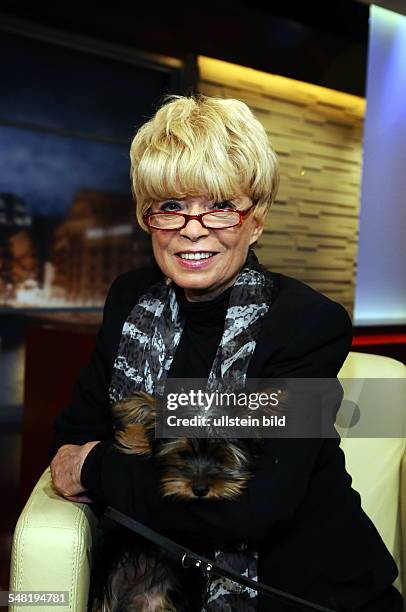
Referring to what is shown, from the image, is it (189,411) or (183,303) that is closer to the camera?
(189,411)

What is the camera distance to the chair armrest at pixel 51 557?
1.35 m

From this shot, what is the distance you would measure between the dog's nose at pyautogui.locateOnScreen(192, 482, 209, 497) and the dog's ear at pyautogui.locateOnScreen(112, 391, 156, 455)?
142mm

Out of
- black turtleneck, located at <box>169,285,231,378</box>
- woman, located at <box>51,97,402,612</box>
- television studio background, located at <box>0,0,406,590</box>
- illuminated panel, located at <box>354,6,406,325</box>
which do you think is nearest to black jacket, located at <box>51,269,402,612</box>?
woman, located at <box>51,97,402,612</box>

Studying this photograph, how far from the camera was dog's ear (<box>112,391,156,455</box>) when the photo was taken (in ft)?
4.45

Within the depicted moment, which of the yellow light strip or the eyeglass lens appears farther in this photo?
the yellow light strip

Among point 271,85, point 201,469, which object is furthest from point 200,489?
point 271,85

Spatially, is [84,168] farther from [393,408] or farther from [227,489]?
[227,489]

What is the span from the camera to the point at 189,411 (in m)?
1.31

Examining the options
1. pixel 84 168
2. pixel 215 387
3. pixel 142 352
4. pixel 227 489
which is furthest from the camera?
pixel 84 168

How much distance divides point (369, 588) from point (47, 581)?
2.07ft

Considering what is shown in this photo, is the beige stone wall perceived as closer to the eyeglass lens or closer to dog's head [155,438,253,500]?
the eyeglass lens

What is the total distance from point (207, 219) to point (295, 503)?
1.89ft

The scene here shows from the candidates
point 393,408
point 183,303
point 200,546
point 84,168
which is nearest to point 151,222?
point 183,303

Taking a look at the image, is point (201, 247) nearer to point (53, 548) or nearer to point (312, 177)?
point (53, 548)
